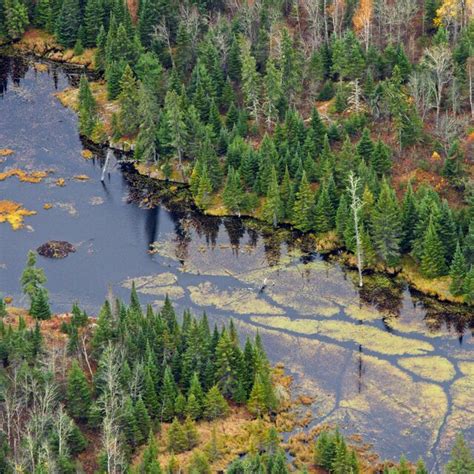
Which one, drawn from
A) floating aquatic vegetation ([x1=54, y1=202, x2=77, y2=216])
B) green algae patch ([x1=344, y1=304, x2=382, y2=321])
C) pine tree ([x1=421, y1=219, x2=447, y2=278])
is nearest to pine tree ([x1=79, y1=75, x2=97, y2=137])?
floating aquatic vegetation ([x1=54, y1=202, x2=77, y2=216])

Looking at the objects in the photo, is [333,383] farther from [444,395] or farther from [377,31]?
[377,31]

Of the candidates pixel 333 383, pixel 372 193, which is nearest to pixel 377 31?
pixel 372 193

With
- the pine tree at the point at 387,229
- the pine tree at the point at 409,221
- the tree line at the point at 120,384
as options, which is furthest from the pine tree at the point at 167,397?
the pine tree at the point at 409,221

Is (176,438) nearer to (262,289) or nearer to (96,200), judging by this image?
(262,289)

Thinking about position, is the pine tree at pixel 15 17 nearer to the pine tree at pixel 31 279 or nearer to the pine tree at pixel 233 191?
the pine tree at pixel 233 191

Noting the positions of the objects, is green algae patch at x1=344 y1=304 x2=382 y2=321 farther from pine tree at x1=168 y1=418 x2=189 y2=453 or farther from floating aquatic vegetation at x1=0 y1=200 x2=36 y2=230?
floating aquatic vegetation at x1=0 y1=200 x2=36 y2=230
